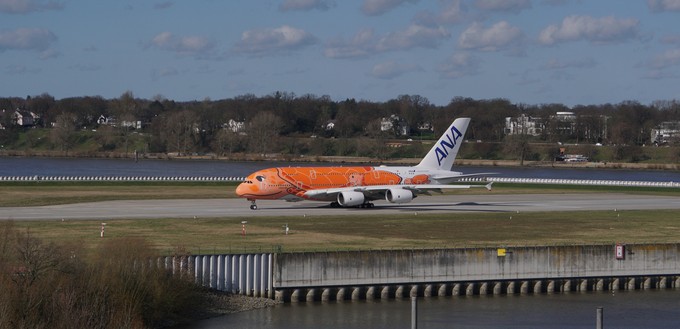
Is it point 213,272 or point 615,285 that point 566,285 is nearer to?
point 615,285

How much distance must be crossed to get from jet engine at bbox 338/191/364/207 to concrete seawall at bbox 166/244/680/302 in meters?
31.2

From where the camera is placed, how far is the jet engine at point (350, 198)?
92.4 meters

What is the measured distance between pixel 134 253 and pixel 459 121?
186ft

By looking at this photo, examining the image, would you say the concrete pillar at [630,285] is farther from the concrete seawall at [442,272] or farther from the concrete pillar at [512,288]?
the concrete pillar at [512,288]

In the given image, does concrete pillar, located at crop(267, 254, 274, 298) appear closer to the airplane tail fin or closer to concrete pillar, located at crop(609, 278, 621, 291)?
concrete pillar, located at crop(609, 278, 621, 291)

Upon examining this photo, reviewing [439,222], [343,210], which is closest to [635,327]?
[439,222]

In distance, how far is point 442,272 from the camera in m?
60.6

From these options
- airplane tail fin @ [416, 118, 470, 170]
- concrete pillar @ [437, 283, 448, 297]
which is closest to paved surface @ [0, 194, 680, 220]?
airplane tail fin @ [416, 118, 470, 170]

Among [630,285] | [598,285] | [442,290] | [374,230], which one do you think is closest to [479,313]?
[442,290]

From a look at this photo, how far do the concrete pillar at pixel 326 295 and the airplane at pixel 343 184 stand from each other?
32.9m

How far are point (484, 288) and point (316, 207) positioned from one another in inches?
1360

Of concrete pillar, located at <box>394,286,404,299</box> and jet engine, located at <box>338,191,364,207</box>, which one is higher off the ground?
jet engine, located at <box>338,191,364,207</box>

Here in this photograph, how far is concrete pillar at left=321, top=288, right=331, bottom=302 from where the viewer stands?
58.0 meters

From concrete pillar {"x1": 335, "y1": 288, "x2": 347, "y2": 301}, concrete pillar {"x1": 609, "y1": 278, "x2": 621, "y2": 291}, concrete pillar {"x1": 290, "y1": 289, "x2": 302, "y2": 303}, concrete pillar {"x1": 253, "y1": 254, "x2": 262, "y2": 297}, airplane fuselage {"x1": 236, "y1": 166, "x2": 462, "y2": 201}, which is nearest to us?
concrete pillar {"x1": 253, "y1": 254, "x2": 262, "y2": 297}
